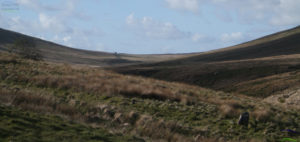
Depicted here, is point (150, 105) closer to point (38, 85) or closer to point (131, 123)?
point (131, 123)

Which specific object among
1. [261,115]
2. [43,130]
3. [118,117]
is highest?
[43,130]

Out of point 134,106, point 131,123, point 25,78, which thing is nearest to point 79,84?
point 25,78

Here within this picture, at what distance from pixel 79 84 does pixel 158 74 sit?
48921 millimetres

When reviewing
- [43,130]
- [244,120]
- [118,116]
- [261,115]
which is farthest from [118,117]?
[261,115]

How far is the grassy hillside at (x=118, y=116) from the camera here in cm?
1001

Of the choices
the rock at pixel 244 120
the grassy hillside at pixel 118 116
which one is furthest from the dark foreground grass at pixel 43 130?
the rock at pixel 244 120

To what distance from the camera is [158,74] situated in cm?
7050

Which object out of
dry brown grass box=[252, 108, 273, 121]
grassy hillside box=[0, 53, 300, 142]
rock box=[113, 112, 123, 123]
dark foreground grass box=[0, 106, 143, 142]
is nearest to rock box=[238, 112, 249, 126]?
grassy hillside box=[0, 53, 300, 142]

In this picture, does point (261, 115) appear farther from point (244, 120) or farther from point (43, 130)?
point (43, 130)

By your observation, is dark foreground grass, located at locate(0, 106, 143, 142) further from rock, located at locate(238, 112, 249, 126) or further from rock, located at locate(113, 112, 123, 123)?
rock, located at locate(238, 112, 249, 126)

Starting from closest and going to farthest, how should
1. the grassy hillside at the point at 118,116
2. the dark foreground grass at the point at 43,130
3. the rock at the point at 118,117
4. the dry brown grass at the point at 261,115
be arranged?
the dark foreground grass at the point at 43,130 < the grassy hillside at the point at 118,116 < the rock at the point at 118,117 < the dry brown grass at the point at 261,115

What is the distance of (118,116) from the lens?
570 inches

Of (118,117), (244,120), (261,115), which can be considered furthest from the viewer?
(261,115)

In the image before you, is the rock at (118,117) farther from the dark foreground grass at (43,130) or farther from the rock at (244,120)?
the rock at (244,120)
